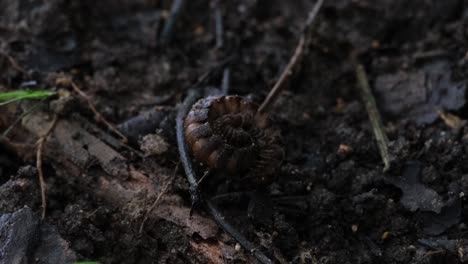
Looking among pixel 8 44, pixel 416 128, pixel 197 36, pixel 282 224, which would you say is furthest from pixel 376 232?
pixel 8 44

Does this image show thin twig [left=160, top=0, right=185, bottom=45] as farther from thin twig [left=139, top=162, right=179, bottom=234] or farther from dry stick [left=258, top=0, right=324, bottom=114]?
thin twig [left=139, top=162, right=179, bottom=234]

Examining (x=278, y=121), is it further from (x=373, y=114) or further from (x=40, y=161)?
(x=40, y=161)

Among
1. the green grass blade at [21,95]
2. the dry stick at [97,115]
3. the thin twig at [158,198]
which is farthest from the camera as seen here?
the dry stick at [97,115]

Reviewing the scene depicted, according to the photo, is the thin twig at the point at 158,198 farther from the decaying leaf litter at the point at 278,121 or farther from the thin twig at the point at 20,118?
the thin twig at the point at 20,118

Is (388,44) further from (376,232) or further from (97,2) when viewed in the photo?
(97,2)

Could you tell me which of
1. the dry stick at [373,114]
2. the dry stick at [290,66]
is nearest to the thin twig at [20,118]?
the dry stick at [290,66]

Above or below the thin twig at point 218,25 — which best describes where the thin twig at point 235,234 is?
below
